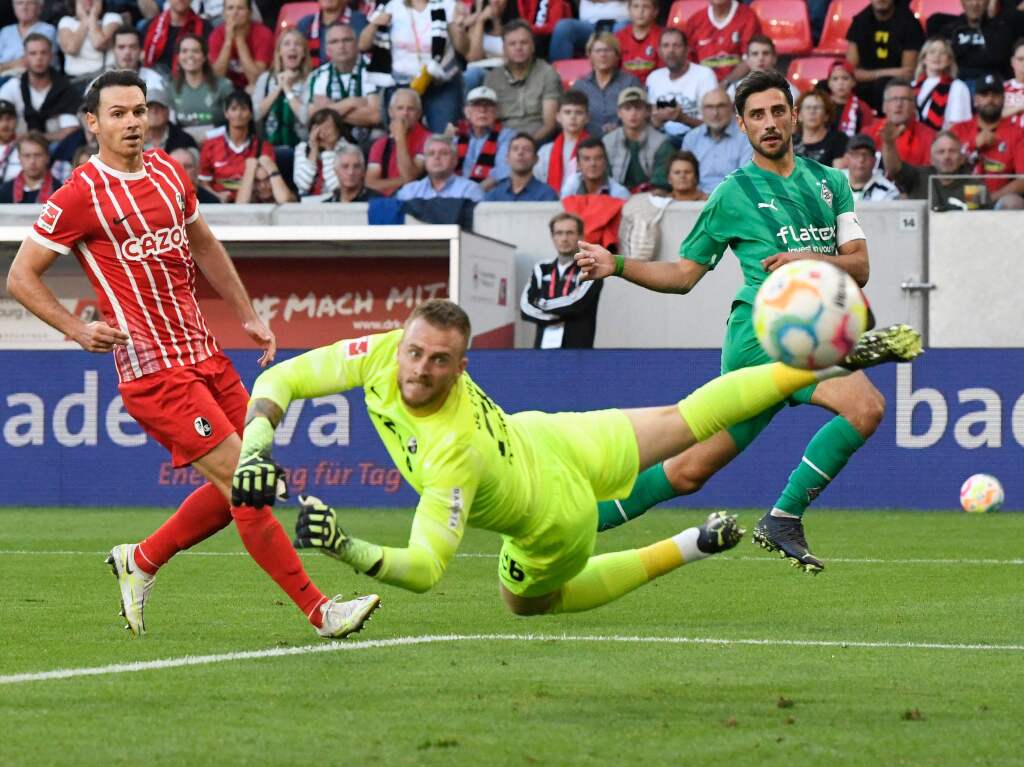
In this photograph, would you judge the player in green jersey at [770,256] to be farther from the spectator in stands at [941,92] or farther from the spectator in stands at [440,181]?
the spectator in stands at [941,92]

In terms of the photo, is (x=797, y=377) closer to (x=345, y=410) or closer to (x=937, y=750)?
(x=937, y=750)

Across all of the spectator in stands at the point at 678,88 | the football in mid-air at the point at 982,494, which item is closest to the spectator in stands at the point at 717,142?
the spectator in stands at the point at 678,88

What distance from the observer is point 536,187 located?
53.5 ft

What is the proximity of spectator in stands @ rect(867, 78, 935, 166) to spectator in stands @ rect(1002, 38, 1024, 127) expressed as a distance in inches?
27.6

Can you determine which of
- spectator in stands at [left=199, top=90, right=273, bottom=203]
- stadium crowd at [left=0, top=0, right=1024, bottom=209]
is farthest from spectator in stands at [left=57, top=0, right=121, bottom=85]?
spectator in stands at [left=199, top=90, right=273, bottom=203]

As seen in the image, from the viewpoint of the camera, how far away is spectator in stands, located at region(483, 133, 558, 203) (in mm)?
16156

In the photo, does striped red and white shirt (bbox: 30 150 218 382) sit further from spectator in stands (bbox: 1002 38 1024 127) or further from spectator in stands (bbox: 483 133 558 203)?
spectator in stands (bbox: 1002 38 1024 127)

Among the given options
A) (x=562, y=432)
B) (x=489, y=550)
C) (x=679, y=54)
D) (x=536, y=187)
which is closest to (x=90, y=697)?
(x=562, y=432)

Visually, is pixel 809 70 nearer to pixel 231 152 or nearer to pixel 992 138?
pixel 992 138

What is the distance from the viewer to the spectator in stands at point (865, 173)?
1546 centimetres

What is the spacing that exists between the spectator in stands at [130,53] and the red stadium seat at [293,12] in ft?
5.20

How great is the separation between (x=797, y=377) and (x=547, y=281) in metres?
9.11

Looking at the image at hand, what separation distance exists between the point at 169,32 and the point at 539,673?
14.4 metres

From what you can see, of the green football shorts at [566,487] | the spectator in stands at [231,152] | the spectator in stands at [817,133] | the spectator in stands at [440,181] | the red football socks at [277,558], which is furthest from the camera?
the spectator in stands at [231,152]
